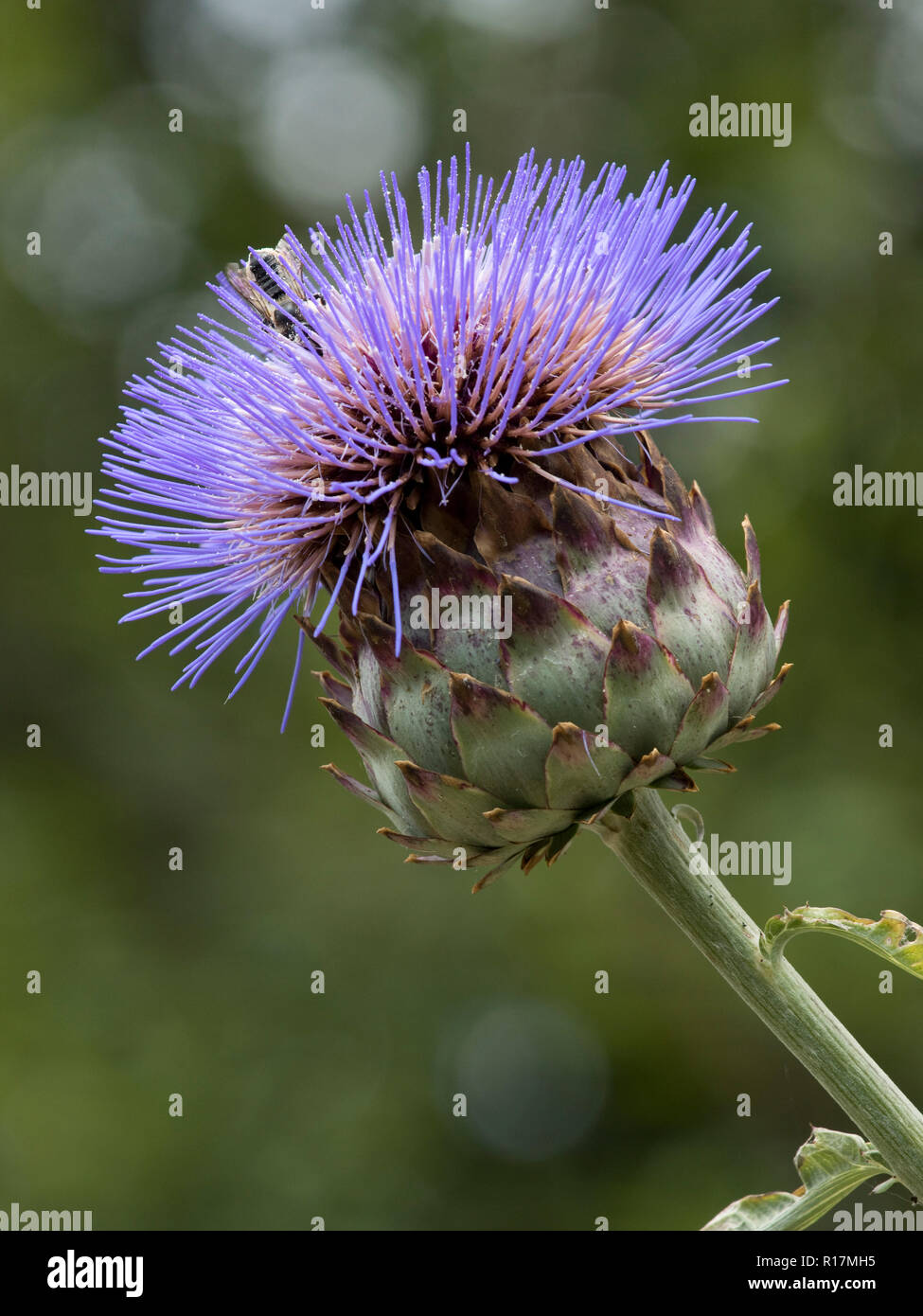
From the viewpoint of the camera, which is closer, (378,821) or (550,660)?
(550,660)

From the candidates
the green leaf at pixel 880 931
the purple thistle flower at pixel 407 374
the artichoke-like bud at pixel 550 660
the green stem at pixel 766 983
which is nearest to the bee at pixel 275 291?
the purple thistle flower at pixel 407 374

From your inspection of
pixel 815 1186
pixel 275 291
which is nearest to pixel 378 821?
pixel 275 291

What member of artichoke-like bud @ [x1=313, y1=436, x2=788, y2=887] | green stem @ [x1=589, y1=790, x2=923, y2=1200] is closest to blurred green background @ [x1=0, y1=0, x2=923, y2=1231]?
green stem @ [x1=589, y1=790, x2=923, y2=1200]

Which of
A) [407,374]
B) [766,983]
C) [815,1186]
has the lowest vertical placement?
[815,1186]

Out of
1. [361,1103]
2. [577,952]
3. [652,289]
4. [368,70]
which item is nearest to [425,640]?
[652,289]

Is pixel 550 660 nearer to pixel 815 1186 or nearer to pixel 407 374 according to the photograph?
pixel 407 374

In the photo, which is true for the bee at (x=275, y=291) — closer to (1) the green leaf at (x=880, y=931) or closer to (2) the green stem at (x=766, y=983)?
(2) the green stem at (x=766, y=983)

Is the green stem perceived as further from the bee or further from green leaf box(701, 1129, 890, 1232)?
the bee
